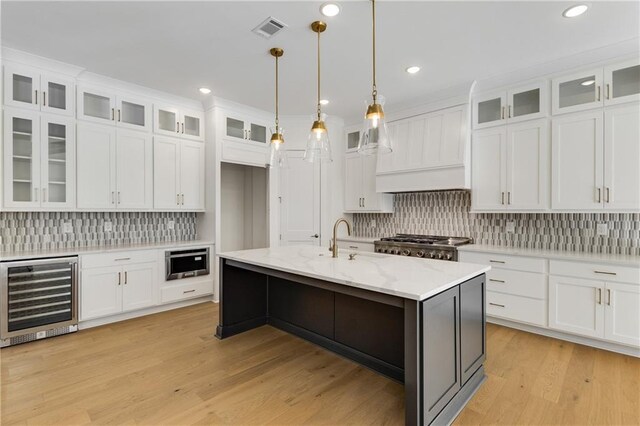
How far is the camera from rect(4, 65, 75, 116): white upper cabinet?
10.3 ft

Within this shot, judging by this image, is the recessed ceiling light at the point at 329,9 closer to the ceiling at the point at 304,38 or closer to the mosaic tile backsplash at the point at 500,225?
the ceiling at the point at 304,38

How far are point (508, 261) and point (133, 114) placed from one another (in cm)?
479

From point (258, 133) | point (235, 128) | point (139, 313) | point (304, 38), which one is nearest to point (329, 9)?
point (304, 38)

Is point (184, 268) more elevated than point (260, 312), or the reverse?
point (184, 268)

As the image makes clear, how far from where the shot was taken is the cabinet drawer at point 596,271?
2762mm

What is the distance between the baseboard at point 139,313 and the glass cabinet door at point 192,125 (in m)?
2.32

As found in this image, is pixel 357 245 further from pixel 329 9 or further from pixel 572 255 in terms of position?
pixel 329 9

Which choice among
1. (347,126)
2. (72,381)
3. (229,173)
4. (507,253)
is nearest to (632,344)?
(507,253)

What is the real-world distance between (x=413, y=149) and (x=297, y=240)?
2.24 m

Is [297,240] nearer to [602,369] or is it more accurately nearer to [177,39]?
[177,39]

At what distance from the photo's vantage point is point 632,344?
9.05 feet

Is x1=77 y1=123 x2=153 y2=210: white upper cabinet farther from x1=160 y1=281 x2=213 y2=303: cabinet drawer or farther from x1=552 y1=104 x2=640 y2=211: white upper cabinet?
x1=552 y1=104 x2=640 y2=211: white upper cabinet

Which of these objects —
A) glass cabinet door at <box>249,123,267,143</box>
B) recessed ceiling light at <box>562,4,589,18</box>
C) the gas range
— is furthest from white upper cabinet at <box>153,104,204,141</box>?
recessed ceiling light at <box>562,4,589,18</box>

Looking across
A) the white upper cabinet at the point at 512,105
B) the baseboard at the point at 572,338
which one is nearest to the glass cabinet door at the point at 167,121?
the white upper cabinet at the point at 512,105
